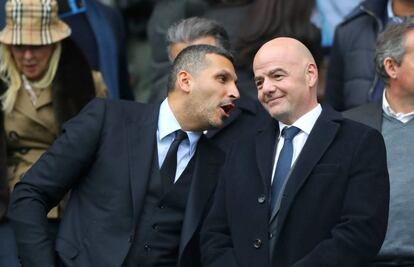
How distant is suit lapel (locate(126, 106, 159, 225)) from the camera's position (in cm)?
618

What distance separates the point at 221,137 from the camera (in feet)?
22.2

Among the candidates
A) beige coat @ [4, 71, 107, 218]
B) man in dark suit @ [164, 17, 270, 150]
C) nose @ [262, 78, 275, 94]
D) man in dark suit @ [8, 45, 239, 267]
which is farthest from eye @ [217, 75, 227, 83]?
beige coat @ [4, 71, 107, 218]

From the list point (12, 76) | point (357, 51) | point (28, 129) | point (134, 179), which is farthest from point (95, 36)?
point (134, 179)

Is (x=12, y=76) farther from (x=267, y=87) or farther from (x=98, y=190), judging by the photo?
(x=267, y=87)

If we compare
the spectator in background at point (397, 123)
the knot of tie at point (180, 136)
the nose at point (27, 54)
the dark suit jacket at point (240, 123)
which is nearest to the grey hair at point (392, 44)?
the spectator in background at point (397, 123)

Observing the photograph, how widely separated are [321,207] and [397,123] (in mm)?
1140

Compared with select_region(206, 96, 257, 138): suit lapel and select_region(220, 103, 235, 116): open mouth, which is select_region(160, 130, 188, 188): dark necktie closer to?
select_region(220, 103, 235, 116): open mouth

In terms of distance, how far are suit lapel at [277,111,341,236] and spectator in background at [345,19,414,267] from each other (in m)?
0.71

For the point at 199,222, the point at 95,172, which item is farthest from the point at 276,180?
the point at 95,172

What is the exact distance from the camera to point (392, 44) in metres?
6.68

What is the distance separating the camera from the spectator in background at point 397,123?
6.16 m

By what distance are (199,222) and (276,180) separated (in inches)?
21.8

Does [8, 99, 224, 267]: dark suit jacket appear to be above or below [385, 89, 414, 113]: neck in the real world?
below

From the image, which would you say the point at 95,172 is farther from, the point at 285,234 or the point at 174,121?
the point at 285,234
